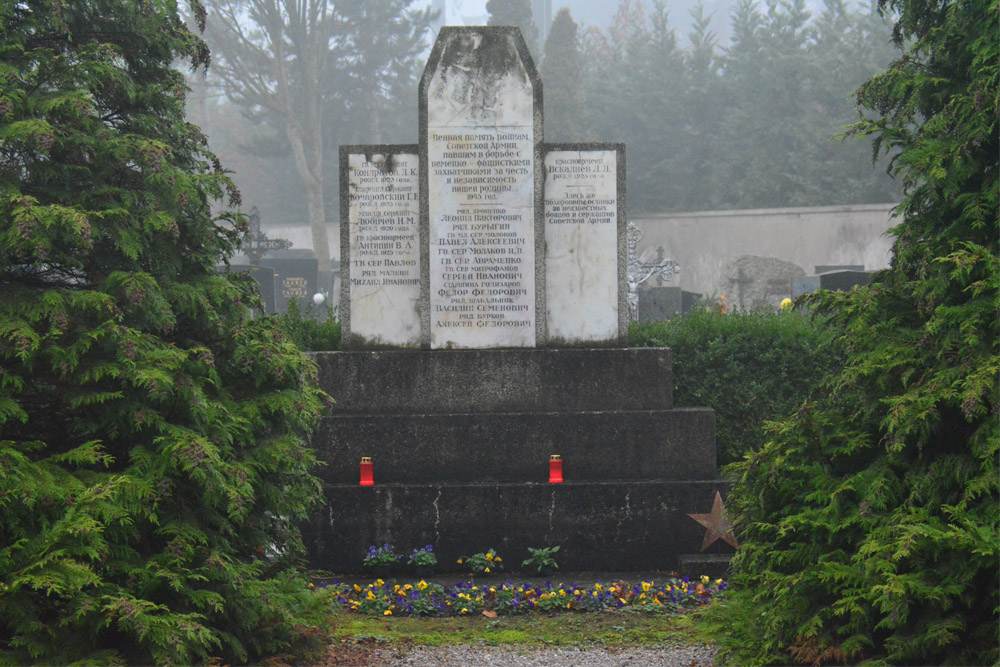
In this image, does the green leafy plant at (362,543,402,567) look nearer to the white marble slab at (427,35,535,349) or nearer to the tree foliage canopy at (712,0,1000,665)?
the white marble slab at (427,35,535,349)

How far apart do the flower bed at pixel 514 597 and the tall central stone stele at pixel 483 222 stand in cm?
191

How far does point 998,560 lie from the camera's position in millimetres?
3801

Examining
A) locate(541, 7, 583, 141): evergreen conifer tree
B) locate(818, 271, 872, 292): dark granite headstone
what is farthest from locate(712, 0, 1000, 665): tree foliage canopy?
locate(541, 7, 583, 141): evergreen conifer tree

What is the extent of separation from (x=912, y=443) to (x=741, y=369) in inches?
161

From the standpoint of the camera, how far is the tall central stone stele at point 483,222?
7.99 m

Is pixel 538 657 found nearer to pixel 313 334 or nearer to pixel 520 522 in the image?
pixel 520 522

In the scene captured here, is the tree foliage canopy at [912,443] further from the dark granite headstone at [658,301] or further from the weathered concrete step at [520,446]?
the dark granite headstone at [658,301]

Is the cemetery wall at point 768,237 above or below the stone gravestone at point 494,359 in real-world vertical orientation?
above

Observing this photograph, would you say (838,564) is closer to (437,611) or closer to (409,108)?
(437,611)

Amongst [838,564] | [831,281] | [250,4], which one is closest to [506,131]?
[838,564]

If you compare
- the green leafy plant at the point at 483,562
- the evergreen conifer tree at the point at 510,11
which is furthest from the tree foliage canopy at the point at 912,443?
the evergreen conifer tree at the point at 510,11

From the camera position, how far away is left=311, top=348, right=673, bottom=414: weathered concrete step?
780 cm

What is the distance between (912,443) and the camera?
433cm

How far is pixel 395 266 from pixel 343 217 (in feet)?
1.82
